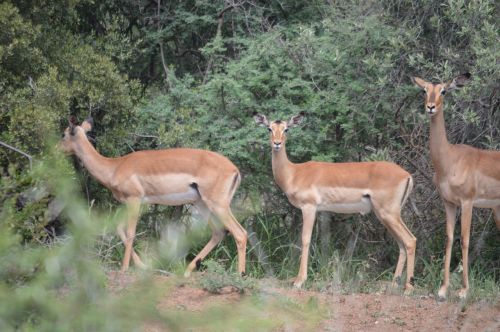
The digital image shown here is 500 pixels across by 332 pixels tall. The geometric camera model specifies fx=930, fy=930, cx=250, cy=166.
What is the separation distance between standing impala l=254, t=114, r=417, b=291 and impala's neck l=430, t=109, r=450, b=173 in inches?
13.8

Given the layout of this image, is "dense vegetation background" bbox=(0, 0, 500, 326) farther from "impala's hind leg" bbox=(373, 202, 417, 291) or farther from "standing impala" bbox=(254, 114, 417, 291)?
"standing impala" bbox=(254, 114, 417, 291)

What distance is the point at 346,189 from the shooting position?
9000 mm

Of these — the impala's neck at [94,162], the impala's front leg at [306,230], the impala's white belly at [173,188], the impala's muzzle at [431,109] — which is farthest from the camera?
the impala's neck at [94,162]

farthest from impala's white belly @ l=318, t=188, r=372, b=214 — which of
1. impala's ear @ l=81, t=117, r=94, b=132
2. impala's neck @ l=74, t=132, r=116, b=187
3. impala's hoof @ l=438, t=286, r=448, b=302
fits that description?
impala's ear @ l=81, t=117, r=94, b=132

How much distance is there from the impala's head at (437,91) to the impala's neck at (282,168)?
1.54 metres

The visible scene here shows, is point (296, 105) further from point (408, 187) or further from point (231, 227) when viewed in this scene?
point (408, 187)

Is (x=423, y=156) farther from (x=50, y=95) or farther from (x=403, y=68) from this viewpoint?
(x=50, y=95)

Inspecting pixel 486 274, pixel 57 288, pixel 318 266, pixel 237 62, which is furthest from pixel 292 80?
pixel 57 288

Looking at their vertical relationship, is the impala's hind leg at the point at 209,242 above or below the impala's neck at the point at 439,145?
below

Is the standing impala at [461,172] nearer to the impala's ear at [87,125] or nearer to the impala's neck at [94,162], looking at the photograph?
the impala's neck at [94,162]

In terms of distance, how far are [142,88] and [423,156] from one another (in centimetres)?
376

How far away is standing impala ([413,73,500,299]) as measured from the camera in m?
8.50

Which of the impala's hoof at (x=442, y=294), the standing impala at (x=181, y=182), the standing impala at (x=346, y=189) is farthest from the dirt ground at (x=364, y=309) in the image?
the standing impala at (x=181, y=182)

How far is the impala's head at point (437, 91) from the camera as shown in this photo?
8414mm
